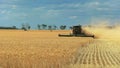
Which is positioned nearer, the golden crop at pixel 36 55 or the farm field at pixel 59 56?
the golden crop at pixel 36 55

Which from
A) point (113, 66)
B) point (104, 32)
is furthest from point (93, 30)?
point (113, 66)

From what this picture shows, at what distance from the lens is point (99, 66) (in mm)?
13977

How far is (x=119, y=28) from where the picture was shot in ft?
259

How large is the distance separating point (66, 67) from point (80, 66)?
0.92 meters

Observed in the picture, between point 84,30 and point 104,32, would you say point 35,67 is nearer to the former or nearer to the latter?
point 84,30

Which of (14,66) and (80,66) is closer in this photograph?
(14,66)

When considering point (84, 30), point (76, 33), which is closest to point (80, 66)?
point (76, 33)

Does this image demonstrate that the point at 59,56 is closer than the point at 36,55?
Yes

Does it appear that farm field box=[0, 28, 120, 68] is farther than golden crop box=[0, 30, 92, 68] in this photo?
Yes

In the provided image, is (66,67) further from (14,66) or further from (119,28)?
(119,28)

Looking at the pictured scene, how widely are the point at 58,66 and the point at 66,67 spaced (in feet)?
0.97

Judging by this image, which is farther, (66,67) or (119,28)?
(119,28)

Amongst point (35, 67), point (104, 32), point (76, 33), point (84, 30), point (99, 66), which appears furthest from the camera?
point (104, 32)

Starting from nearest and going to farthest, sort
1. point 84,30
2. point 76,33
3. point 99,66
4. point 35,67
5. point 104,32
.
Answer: point 35,67 < point 99,66 < point 76,33 < point 84,30 < point 104,32
